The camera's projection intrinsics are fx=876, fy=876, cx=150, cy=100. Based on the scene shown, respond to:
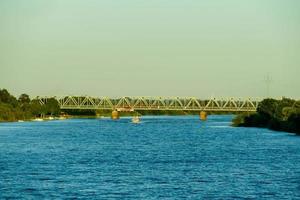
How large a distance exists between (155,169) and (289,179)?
1076cm

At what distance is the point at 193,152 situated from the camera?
80562 millimetres

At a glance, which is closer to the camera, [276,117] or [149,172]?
[149,172]

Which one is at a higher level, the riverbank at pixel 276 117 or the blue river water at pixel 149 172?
the riverbank at pixel 276 117

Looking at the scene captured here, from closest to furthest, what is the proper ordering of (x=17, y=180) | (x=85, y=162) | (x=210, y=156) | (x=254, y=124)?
(x=17, y=180) < (x=85, y=162) < (x=210, y=156) < (x=254, y=124)

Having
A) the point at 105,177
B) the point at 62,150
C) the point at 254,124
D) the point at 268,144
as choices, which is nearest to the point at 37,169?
the point at 105,177

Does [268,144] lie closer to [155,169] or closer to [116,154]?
[116,154]

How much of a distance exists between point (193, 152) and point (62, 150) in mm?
12440

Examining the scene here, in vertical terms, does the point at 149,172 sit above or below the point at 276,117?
below

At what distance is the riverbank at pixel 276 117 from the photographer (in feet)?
426

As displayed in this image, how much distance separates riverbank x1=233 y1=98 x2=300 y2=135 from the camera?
426 feet

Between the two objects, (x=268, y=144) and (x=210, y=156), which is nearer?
(x=210, y=156)

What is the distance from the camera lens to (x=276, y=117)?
150375 mm

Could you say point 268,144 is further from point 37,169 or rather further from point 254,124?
point 254,124

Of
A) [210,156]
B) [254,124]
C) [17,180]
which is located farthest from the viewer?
[254,124]
